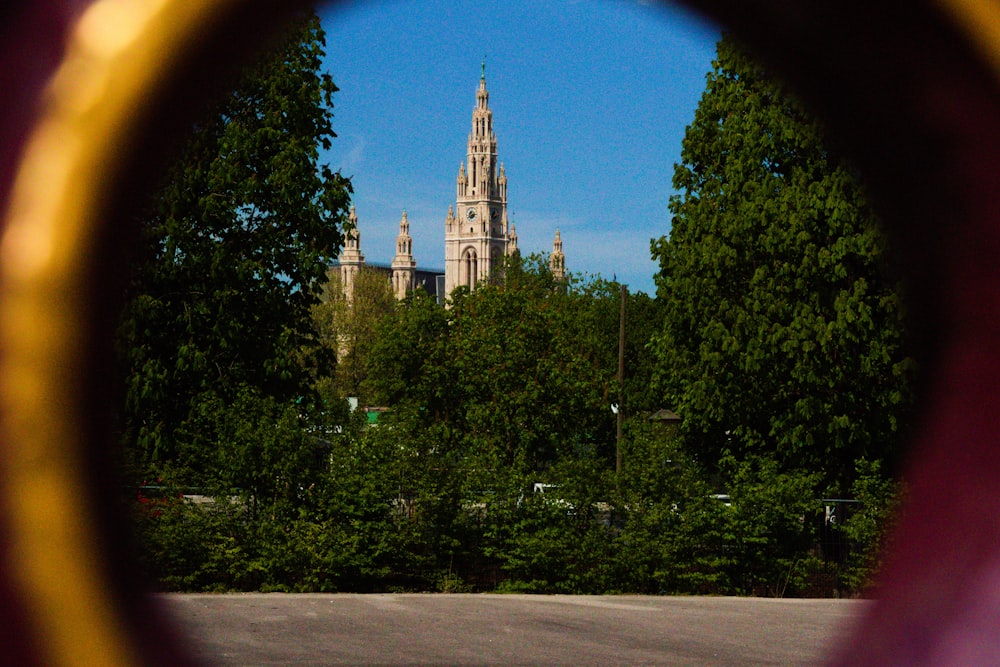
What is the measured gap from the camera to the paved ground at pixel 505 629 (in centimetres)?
1200

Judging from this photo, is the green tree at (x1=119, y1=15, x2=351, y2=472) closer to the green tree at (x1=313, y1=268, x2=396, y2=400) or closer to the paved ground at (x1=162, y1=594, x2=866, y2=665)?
the paved ground at (x1=162, y1=594, x2=866, y2=665)

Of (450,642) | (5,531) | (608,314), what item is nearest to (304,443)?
(450,642)

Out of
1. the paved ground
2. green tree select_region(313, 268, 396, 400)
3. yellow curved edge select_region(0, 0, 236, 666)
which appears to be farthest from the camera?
green tree select_region(313, 268, 396, 400)

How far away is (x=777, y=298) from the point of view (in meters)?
23.8

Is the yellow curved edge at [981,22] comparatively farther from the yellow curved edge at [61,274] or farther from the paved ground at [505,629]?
the paved ground at [505,629]

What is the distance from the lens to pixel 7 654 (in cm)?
144

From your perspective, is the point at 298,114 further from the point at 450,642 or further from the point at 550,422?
the point at 550,422

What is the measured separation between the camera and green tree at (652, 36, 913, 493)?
22.6 m

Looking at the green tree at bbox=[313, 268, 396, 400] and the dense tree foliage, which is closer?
the dense tree foliage

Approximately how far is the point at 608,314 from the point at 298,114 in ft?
175

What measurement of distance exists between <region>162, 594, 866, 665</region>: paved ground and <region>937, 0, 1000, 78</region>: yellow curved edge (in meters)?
9.40

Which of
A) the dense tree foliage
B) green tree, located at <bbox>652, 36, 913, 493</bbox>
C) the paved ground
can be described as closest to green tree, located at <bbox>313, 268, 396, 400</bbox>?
green tree, located at <bbox>652, 36, 913, 493</bbox>

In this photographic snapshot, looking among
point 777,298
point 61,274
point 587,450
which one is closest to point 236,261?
point 587,450

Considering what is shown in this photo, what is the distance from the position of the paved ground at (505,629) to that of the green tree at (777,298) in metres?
6.32
